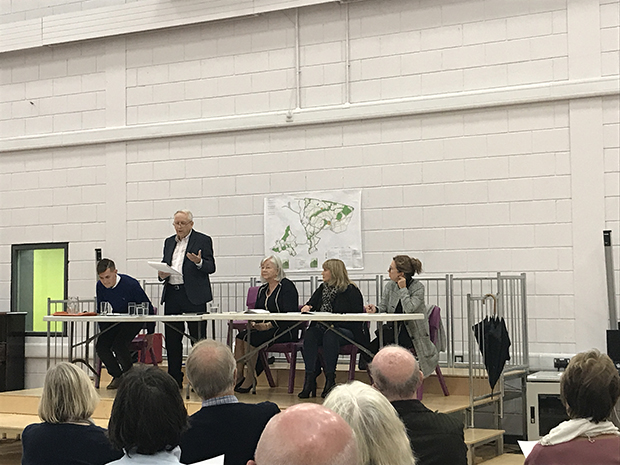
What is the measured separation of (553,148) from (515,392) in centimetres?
213

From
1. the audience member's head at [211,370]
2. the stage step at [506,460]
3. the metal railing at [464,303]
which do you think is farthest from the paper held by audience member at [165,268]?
the audience member's head at [211,370]

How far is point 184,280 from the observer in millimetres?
6422

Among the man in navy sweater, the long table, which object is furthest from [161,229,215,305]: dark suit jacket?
the man in navy sweater

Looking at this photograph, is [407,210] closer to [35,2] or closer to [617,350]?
[617,350]

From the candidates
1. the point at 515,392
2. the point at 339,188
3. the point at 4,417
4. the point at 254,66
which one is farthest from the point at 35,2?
the point at 515,392

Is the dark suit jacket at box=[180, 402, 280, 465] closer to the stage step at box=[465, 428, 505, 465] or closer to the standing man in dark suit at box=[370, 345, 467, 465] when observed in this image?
the standing man in dark suit at box=[370, 345, 467, 465]

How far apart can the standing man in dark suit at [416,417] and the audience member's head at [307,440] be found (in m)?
1.62

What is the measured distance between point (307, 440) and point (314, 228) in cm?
663

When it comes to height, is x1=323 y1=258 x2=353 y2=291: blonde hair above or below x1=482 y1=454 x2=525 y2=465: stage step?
above

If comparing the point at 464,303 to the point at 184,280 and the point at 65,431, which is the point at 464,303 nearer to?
the point at 184,280

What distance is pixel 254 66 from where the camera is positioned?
27.1 feet

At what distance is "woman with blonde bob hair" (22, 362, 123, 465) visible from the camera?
2.99 m

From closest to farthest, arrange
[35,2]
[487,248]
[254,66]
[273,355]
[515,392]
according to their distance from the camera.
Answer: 1. [515,392]
2. [487,248]
3. [273,355]
4. [254,66]
5. [35,2]

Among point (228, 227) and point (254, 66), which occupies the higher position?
point (254, 66)
